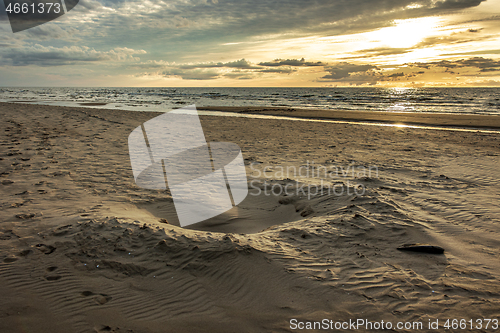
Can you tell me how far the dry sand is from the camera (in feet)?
7.91

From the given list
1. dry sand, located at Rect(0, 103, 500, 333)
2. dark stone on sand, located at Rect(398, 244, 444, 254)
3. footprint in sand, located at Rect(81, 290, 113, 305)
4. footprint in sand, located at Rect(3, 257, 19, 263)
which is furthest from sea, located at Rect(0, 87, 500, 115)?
dark stone on sand, located at Rect(398, 244, 444, 254)

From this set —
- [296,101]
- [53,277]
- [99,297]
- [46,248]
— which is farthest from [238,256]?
[296,101]

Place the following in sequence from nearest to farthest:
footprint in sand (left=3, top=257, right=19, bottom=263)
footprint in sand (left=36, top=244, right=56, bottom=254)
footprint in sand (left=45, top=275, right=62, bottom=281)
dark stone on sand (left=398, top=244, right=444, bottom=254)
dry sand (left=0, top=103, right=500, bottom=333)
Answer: dry sand (left=0, top=103, right=500, bottom=333), footprint in sand (left=45, top=275, right=62, bottom=281), footprint in sand (left=3, top=257, right=19, bottom=263), footprint in sand (left=36, top=244, right=56, bottom=254), dark stone on sand (left=398, top=244, right=444, bottom=254)

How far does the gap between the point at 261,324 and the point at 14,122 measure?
13.7 meters

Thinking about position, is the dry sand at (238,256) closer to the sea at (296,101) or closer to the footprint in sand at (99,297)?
the footprint in sand at (99,297)

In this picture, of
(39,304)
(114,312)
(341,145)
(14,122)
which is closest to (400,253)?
(114,312)

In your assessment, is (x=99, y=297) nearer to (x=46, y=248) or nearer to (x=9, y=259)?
(x=46, y=248)

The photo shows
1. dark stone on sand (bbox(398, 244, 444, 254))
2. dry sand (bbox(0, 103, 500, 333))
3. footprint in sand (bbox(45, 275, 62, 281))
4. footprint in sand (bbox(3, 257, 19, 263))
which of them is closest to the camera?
dry sand (bbox(0, 103, 500, 333))

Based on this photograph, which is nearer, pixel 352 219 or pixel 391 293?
pixel 391 293

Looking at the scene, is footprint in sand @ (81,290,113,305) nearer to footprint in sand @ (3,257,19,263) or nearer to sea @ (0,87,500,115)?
footprint in sand @ (3,257,19,263)

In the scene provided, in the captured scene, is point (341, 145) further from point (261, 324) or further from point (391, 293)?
point (261, 324)

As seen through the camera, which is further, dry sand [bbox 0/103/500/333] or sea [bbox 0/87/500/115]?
sea [bbox 0/87/500/115]

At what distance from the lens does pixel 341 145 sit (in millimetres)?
9633

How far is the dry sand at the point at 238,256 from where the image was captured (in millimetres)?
2412
